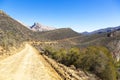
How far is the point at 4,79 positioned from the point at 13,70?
576cm

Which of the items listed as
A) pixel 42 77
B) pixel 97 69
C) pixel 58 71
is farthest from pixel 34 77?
pixel 97 69

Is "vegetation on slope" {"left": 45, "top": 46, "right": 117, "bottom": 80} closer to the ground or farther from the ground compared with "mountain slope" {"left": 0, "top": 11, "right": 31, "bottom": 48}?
closer to the ground

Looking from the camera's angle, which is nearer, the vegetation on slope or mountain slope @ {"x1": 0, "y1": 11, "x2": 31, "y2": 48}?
the vegetation on slope

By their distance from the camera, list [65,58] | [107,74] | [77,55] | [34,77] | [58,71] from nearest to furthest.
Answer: [34,77]
[58,71]
[107,74]
[77,55]
[65,58]

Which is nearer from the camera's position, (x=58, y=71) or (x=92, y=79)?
(x=92, y=79)

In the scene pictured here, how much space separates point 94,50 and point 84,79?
37.1 ft

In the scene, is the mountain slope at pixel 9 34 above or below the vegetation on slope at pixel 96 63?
above

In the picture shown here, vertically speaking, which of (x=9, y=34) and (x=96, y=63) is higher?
(x=9, y=34)

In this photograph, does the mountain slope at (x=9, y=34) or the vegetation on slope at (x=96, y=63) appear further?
the mountain slope at (x=9, y=34)

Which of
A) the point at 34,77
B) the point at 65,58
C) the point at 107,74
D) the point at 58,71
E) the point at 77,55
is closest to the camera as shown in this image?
the point at 34,77

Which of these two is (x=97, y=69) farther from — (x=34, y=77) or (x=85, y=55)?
(x=34, y=77)

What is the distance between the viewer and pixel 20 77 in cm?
2773

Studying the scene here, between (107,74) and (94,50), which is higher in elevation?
(94,50)

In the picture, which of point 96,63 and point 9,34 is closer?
point 96,63
